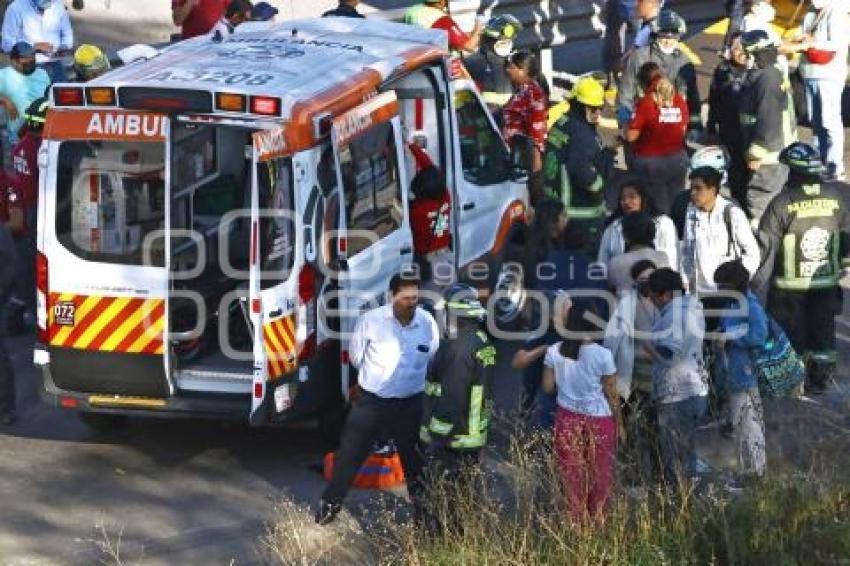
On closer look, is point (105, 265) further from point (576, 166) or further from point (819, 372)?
point (819, 372)

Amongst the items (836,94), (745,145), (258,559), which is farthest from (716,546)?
(836,94)

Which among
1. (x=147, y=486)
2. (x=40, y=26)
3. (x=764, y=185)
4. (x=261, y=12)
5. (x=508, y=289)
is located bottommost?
(x=147, y=486)

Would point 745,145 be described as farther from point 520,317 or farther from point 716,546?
point 716,546

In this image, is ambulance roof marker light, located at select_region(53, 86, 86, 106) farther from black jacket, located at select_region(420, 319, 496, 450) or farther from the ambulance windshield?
black jacket, located at select_region(420, 319, 496, 450)

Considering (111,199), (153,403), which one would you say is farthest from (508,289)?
(111,199)

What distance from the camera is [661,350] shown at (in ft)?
36.4

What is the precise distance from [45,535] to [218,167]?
9.16 feet

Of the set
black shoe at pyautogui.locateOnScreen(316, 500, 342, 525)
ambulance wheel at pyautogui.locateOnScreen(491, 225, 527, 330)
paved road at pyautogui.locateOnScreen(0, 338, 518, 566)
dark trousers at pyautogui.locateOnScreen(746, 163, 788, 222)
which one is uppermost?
dark trousers at pyautogui.locateOnScreen(746, 163, 788, 222)

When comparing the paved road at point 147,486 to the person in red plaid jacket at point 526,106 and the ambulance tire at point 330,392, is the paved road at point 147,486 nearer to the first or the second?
the ambulance tire at point 330,392

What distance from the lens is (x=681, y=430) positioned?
36.3 feet

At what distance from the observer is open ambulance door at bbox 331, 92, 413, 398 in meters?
11.7

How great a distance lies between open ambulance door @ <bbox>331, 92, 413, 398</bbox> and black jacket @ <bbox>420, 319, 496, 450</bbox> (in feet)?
4.46

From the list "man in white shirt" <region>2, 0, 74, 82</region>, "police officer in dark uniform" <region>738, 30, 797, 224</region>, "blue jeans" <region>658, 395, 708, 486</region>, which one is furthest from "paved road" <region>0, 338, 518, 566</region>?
"man in white shirt" <region>2, 0, 74, 82</region>

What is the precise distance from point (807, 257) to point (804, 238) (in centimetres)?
14
